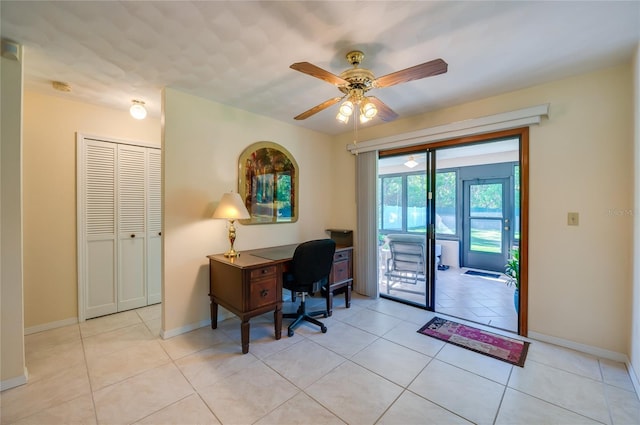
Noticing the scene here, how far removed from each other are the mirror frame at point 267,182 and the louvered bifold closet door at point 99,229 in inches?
61.2

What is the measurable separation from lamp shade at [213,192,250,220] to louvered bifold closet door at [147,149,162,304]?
1319 millimetres

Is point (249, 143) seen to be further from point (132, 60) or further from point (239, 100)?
point (132, 60)

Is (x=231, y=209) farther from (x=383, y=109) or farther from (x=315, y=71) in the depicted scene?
(x=383, y=109)

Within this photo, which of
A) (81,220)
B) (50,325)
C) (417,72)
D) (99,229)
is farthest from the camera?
(99,229)

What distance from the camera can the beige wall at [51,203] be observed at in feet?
8.55

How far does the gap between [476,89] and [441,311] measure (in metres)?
2.52

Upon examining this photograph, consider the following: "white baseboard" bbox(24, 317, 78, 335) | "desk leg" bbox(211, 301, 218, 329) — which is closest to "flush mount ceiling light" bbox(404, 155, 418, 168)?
"desk leg" bbox(211, 301, 218, 329)

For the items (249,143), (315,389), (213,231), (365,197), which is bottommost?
(315,389)

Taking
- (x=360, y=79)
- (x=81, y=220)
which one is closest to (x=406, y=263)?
(x=360, y=79)

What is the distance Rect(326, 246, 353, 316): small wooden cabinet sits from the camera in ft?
10.7

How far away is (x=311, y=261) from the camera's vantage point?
260 cm

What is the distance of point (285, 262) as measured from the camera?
268 cm

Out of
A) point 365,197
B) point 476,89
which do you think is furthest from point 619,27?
point 365,197

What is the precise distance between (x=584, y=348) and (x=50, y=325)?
17.0 ft
